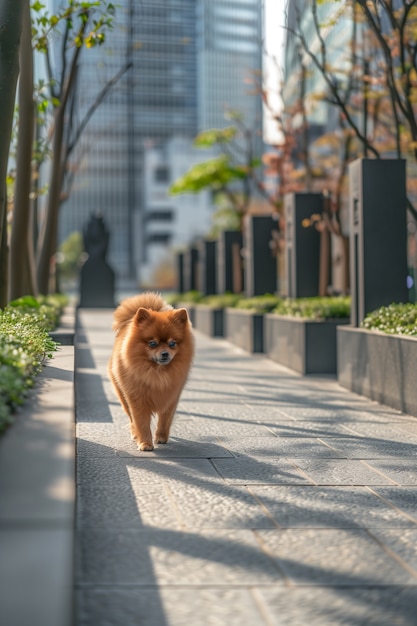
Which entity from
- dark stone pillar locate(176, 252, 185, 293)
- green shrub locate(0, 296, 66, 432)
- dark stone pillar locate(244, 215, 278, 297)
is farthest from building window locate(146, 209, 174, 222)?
green shrub locate(0, 296, 66, 432)

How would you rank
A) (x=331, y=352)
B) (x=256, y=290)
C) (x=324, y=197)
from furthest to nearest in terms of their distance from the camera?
(x=256, y=290), (x=324, y=197), (x=331, y=352)

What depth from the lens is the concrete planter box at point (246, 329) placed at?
65.0 feet

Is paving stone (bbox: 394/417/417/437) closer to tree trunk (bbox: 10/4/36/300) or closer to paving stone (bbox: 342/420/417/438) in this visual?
paving stone (bbox: 342/420/417/438)

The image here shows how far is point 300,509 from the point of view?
6.00m

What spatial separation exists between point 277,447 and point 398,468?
1213 mm

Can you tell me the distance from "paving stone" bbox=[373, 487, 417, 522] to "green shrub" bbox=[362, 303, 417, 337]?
4148mm

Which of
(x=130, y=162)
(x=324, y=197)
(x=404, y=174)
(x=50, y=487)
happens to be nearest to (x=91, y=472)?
(x=50, y=487)

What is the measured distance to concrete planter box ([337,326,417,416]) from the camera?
1033cm

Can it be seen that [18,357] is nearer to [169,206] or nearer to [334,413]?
[334,413]

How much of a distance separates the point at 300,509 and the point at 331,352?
9224 mm

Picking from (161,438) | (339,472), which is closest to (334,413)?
(161,438)

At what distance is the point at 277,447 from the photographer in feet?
27.3

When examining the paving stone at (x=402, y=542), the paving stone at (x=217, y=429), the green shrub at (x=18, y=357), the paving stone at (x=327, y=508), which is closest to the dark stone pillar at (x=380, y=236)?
the paving stone at (x=217, y=429)

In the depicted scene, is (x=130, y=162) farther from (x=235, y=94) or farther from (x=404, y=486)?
(x=404, y=486)
